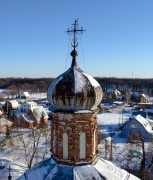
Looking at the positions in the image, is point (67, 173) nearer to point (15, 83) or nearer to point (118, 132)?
point (118, 132)

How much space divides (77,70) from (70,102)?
0.92 m

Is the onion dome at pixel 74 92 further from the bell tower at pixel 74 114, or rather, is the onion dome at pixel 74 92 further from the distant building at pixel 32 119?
the distant building at pixel 32 119

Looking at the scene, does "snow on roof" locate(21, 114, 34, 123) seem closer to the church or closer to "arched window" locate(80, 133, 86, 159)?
the church

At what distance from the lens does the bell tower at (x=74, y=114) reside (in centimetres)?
754

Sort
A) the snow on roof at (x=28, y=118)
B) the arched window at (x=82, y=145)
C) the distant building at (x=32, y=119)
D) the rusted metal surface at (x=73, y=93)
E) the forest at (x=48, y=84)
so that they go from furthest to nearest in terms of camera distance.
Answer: the forest at (x=48, y=84) < the snow on roof at (x=28, y=118) < the distant building at (x=32, y=119) < the arched window at (x=82, y=145) < the rusted metal surface at (x=73, y=93)

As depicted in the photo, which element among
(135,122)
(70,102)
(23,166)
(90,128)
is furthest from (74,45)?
(135,122)

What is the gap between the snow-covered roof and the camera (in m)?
7.51

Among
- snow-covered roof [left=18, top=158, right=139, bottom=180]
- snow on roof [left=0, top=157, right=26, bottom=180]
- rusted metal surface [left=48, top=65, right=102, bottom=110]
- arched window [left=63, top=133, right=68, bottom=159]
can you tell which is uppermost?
rusted metal surface [left=48, top=65, right=102, bottom=110]

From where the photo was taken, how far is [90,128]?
8.01 m

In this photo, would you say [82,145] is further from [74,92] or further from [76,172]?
[74,92]

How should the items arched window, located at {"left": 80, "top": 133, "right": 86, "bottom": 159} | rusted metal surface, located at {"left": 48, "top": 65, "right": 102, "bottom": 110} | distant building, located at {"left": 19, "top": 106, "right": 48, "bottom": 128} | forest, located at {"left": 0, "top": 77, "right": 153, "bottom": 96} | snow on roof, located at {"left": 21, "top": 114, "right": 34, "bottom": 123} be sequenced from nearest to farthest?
rusted metal surface, located at {"left": 48, "top": 65, "right": 102, "bottom": 110} < arched window, located at {"left": 80, "top": 133, "right": 86, "bottom": 159} < distant building, located at {"left": 19, "top": 106, "right": 48, "bottom": 128} < snow on roof, located at {"left": 21, "top": 114, "right": 34, "bottom": 123} < forest, located at {"left": 0, "top": 77, "right": 153, "bottom": 96}

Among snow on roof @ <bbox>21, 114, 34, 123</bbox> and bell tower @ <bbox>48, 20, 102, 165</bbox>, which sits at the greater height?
bell tower @ <bbox>48, 20, 102, 165</bbox>

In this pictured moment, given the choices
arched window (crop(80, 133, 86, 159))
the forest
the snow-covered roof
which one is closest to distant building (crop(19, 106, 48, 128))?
the snow-covered roof

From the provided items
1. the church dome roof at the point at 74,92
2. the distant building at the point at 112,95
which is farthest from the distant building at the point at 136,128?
the distant building at the point at 112,95
